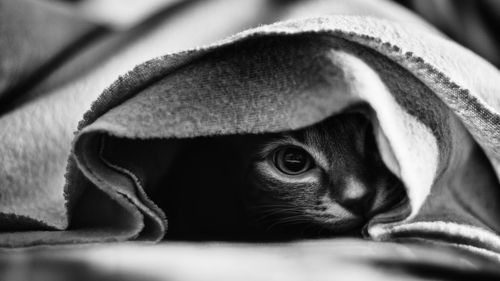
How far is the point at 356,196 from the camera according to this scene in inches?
31.4

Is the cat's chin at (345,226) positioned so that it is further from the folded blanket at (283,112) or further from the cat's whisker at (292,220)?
the folded blanket at (283,112)

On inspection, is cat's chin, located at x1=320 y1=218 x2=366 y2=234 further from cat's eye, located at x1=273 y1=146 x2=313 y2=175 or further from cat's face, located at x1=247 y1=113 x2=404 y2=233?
cat's eye, located at x1=273 y1=146 x2=313 y2=175

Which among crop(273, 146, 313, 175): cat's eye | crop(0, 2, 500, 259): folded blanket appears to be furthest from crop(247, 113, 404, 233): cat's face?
crop(0, 2, 500, 259): folded blanket

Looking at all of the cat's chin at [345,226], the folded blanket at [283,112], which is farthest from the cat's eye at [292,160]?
the folded blanket at [283,112]

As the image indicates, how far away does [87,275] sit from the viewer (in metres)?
0.45

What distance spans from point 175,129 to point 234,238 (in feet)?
0.57

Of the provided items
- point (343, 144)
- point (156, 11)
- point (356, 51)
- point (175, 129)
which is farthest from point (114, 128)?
point (156, 11)

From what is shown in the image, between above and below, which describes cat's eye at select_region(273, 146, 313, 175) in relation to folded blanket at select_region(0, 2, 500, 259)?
above

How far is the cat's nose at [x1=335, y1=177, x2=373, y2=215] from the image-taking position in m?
0.80

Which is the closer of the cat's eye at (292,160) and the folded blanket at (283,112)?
the folded blanket at (283,112)

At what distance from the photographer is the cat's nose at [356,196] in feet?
2.63

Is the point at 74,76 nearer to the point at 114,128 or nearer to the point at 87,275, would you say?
the point at 114,128

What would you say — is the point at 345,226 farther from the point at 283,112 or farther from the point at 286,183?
the point at 283,112

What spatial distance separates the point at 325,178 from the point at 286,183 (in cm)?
8
